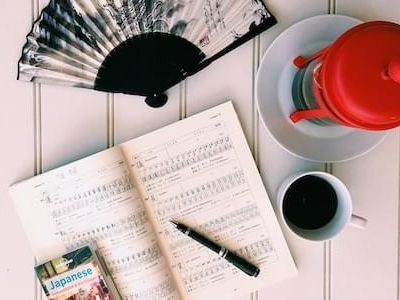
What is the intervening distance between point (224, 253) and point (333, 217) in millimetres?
147

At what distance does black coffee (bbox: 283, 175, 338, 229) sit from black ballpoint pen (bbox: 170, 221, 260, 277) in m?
0.08

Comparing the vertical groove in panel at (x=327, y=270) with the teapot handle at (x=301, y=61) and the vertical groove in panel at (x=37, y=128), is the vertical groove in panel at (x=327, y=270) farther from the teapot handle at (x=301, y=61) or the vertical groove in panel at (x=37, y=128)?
the vertical groove in panel at (x=37, y=128)

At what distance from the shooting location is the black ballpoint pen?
732 millimetres

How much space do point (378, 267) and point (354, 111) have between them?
0.27m

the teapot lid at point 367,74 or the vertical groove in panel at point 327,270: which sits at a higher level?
the teapot lid at point 367,74

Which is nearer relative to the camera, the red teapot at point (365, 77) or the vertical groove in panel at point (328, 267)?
the red teapot at point (365, 77)

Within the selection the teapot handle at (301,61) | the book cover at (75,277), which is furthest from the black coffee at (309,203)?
the book cover at (75,277)

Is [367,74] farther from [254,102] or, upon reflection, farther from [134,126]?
[134,126]

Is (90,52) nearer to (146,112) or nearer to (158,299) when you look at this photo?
(146,112)

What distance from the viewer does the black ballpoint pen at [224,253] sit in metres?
0.73

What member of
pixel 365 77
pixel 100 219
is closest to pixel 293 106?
pixel 365 77

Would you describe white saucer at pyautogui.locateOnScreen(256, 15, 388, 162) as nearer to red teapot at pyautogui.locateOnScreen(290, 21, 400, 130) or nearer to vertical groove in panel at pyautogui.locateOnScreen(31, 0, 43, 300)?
red teapot at pyautogui.locateOnScreen(290, 21, 400, 130)

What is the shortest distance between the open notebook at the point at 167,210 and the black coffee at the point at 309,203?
32mm

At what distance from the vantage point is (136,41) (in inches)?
28.6
